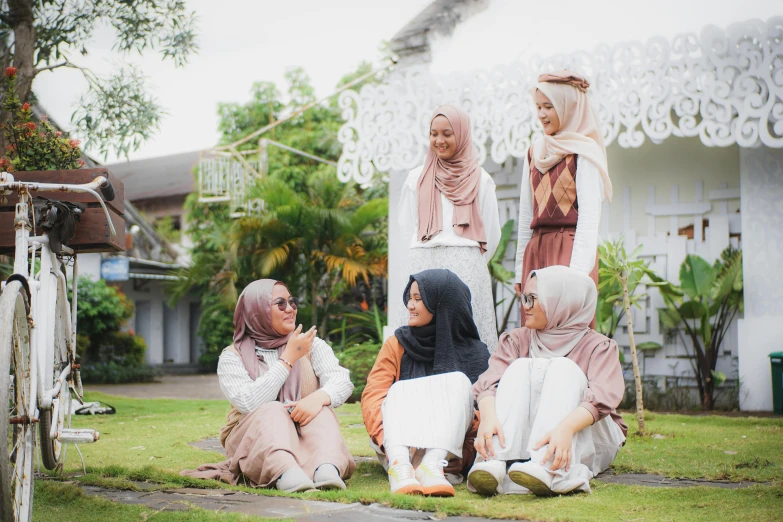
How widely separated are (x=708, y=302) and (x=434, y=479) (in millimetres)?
5500

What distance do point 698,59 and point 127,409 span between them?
242 inches

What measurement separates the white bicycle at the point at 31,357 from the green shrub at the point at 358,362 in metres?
4.56

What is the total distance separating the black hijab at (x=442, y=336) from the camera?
416 cm

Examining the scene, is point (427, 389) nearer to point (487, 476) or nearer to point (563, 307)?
point (487, 476)

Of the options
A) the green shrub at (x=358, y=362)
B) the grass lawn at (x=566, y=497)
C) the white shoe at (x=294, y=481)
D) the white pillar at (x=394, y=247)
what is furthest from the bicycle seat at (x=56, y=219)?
the white pillar at (x=394, y=247)

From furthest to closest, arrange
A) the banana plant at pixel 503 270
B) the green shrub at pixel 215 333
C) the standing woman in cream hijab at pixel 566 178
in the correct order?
1. the green shrub at pixel 215 333
2. the banana plant at pixel 503 270
3. the standing woman in cream hijab at pixel 566 178

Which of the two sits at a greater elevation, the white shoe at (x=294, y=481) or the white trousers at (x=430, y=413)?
the white trousers at (x=430, y=413)

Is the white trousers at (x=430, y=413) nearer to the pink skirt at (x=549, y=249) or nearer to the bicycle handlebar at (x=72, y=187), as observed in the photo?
the pink skirt at (x=549, y=249)

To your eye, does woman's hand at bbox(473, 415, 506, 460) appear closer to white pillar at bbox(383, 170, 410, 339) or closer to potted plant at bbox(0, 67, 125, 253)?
potted plant at bbox(0, 67, 125, 253)

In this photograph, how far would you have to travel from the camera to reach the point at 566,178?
466 cm

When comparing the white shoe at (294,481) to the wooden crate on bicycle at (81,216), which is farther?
the wooden crate on bicycle at (81,216)

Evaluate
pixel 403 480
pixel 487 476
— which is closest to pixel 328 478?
pixel 403 480

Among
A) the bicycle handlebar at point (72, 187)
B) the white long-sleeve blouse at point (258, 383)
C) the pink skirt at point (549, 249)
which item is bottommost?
the white long-sleeve blouse at point (258, 383)

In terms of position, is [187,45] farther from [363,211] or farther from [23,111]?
[23,111]
